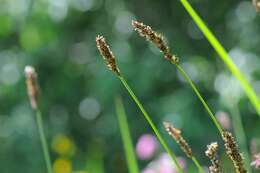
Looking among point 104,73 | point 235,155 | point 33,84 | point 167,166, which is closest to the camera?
point 235,155

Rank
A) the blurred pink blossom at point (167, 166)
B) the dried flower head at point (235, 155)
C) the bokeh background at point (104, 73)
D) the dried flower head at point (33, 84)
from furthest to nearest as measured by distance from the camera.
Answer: the bokeh background at point (104, 73), the blurred pink blossom at point (167, 166), the dried flower head at point (33, 84), the dried flower head at point (235, 155)

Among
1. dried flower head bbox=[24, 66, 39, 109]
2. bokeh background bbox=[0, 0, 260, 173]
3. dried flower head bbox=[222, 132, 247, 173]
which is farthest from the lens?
bokeh background bbox=[0, 0, 260, 173]

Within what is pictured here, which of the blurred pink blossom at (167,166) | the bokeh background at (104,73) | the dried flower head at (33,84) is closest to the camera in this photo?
the dried flower head at (33,84)

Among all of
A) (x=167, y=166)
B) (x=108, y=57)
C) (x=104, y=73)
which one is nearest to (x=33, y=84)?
(x=108, y=57)

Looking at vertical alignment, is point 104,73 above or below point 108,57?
above

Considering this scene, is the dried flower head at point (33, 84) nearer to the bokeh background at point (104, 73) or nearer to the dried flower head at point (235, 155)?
the dried flower head at point (235, 155)

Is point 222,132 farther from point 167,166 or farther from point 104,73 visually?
point 104,73

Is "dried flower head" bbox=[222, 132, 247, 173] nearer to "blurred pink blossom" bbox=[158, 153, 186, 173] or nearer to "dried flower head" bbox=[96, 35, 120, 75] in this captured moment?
"dried flower head" bbox=[96, 35, 120, 75]

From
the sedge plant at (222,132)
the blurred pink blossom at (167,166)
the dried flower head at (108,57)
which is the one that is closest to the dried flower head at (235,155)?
the sedge plant at (222,132)

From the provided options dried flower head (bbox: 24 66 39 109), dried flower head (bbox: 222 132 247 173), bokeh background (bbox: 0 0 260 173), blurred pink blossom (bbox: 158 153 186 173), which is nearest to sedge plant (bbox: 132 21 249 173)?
dried flower head (bbox: 222 132 247 173)
